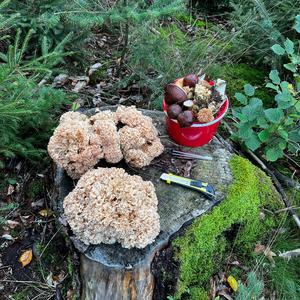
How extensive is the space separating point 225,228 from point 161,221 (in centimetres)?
57

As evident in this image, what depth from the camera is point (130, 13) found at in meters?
3.07

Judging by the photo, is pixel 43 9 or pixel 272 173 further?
pixel 43 9

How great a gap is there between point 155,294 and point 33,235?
1.17 metres

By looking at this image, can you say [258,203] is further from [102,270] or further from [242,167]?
[102,270]

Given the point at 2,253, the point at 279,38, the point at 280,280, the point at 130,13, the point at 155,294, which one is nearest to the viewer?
the point at 155,294

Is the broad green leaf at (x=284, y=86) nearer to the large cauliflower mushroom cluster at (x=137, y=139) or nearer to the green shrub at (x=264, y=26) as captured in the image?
the large cauliflower mushroom cluster at (x=137, y=139)

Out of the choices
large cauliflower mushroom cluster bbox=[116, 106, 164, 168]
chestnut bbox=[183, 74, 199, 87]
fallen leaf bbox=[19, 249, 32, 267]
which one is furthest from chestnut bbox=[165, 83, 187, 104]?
fallen leaf bbox=[19, 249, 32, 267]

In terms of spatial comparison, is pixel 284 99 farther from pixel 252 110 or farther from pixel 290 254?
pixel 290 254

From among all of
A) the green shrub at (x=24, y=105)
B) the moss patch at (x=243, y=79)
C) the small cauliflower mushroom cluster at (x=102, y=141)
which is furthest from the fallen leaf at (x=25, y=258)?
the moss patch at (x=243, y=79)

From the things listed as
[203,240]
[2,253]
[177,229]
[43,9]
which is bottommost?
[2,253]

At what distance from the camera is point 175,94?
2.57 metres

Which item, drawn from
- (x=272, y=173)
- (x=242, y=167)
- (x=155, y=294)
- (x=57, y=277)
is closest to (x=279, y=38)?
(x=272, y=173)

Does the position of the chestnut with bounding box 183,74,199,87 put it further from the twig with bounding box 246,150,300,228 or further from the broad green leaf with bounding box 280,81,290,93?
the twig with bounding box 246,150,300,228

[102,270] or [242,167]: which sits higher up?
[242,167]
